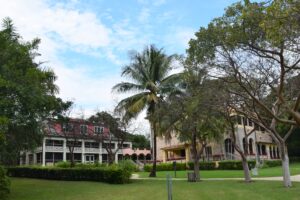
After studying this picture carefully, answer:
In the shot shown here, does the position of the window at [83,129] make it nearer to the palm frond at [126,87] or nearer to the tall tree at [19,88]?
the palm frond at [126,87]

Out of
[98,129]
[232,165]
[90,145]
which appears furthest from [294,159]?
[90,145]

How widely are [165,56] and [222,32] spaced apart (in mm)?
17611

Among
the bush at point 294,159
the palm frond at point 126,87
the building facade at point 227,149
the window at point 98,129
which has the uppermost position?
the palm frond at point 126,87

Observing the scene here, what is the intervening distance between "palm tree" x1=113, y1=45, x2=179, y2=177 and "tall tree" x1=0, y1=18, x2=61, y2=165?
1257 centimetres

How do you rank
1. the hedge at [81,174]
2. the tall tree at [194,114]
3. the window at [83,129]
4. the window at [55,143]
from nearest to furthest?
the tall tree at [194,114] → the hedge at [81,174] → the window at [83,129] → the window at [55,143]

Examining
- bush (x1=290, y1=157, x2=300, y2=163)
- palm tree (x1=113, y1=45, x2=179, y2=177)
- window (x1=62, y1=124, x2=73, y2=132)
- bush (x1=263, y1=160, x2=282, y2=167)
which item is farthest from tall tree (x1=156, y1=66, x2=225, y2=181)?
bush (x1=290, y1=157, x2=300, y2=163)

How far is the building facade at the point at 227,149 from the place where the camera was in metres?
46.3

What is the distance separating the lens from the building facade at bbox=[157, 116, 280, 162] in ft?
152

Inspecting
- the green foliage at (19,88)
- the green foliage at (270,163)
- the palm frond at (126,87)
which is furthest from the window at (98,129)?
the green foliage at (19,88)

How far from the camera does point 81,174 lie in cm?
2411

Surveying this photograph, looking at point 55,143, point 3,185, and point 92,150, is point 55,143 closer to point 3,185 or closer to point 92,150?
point 92,150

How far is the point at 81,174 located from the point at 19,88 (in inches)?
469

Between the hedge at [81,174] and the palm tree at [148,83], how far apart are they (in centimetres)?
690

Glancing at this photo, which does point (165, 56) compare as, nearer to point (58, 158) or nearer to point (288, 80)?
point (288, 80)
